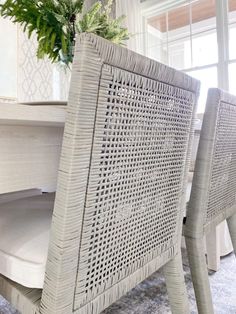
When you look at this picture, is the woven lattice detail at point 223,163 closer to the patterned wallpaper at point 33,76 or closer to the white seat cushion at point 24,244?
the white seat cushion at point 24,244

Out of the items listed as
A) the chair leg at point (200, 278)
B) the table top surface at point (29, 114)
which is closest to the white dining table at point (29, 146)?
the table top surface at point (29, 114)

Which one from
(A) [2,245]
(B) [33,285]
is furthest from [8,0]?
(B) [33,285]

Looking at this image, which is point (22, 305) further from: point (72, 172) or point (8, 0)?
point (8, 0)

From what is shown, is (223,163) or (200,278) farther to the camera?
(223,163)

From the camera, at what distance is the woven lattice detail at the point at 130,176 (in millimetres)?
531

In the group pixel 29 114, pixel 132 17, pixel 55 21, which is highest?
pixel 132 17

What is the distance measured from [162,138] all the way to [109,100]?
0.25 metres

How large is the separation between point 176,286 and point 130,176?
447 millimetres

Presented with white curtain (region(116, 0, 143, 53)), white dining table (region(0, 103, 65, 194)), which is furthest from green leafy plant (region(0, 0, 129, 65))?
white curtain (region(116, 0, 143, 53))

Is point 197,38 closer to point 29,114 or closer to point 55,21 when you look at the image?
point 55,21

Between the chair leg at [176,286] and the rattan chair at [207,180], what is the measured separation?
149 mm

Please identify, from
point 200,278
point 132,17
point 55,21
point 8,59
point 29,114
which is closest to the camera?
point 29,114

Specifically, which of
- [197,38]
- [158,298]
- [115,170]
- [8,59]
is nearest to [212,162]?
[115,170]

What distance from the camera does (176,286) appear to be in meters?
0.85
